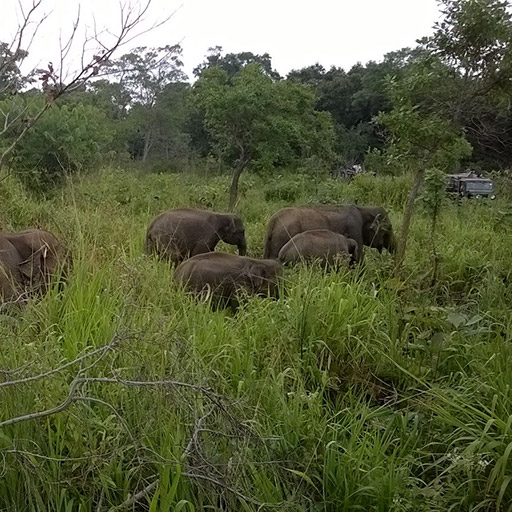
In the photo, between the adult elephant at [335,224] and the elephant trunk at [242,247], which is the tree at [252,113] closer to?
the adult elephant at [335,224]

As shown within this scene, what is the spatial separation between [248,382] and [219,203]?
380 inches

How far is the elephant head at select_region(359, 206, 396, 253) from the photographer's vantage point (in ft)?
26.0

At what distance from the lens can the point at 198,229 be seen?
763cm

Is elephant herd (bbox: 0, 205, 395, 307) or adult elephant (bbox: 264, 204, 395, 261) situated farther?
adult elephant (bbox: 264, 204, 395, 261)

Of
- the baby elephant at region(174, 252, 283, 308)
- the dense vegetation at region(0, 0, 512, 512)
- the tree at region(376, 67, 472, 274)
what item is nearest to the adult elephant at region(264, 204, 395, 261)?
the dense vegetation at region(0, 0, 512, 512)

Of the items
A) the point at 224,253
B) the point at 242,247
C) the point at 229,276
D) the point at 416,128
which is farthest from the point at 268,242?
the point at 229,276

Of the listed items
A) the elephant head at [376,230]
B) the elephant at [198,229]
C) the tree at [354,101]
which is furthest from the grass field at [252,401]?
the tree at [354,101]

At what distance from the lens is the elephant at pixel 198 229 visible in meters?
7.46

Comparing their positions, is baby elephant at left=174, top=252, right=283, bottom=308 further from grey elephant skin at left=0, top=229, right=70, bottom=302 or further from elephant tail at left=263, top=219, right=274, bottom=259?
elephant tail at left=263, top=219, right=274, bottom=259

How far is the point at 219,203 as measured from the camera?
1266 centimetres

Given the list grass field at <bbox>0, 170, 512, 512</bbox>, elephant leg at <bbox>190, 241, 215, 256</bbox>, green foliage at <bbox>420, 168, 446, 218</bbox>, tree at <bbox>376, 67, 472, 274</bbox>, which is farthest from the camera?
elephant leg at <bbox>190, 241, 215, 256</bbox>

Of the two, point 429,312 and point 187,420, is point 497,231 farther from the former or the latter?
point 187,420

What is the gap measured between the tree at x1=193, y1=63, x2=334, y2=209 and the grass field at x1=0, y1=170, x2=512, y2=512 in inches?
267

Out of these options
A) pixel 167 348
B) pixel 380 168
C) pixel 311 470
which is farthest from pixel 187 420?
pixel 380 168
